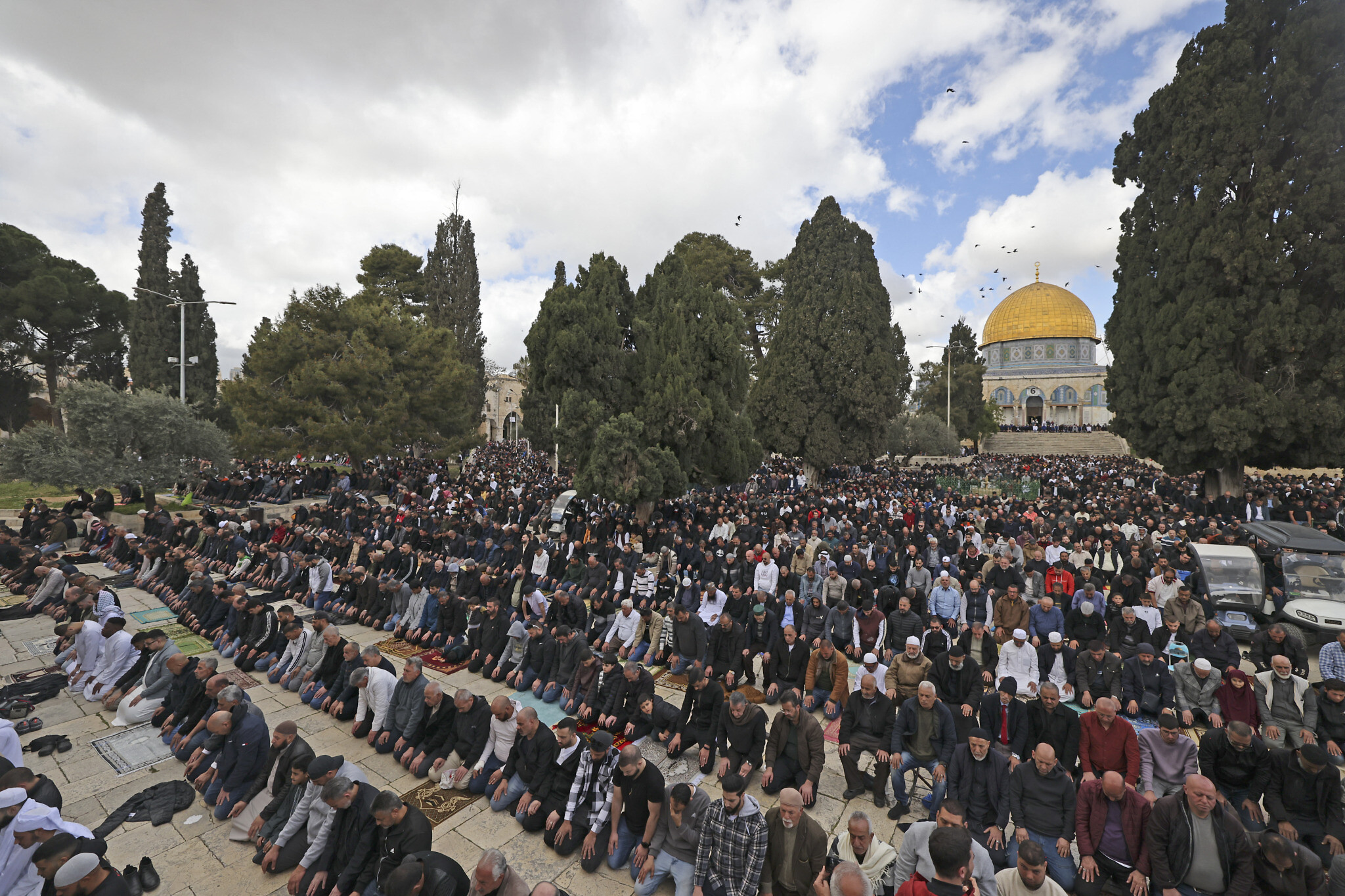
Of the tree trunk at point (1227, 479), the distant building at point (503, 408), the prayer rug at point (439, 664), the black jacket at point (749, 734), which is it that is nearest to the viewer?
the black jacket at point (749, 734)

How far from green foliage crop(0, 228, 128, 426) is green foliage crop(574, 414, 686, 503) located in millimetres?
27958

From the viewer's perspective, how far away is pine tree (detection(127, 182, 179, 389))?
91.3 ft

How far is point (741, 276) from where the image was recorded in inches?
1342

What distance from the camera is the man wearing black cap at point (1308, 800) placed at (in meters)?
4.16

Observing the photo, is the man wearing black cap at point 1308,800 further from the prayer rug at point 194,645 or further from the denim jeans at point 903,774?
the prayer rug at point 194,645

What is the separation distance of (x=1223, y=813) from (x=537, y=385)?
1627cm

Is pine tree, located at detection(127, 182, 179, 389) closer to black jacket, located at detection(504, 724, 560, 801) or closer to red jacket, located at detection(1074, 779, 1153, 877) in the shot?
black jacket, located at detection(504, 724, 560, 801)

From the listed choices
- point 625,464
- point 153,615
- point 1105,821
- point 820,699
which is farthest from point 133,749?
point 625,464

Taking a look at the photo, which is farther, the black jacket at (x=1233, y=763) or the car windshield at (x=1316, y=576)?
the car windshield at (x=1316, y=576)

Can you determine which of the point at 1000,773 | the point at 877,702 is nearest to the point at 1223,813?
the point at 1000,773

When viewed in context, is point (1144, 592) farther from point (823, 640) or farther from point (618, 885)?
point (618, 885)

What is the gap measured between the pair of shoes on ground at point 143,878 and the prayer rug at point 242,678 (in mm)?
3615

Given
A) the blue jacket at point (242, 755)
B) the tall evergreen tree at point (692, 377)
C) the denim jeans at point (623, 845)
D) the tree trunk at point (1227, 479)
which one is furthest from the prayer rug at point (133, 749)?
the tree trunk at point (1227, 479)

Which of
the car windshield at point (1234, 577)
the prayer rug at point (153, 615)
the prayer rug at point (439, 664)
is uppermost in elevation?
the car windshield at point (1234, 577)
